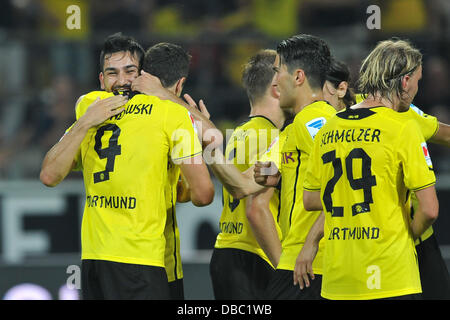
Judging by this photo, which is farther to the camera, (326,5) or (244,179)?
(326,5)

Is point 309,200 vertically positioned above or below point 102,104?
below

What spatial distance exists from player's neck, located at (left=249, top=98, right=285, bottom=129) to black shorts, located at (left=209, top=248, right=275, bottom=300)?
91 cm

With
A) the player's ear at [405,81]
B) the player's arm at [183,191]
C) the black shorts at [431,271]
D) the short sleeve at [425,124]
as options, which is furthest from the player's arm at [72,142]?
the black shorts at [431,271]

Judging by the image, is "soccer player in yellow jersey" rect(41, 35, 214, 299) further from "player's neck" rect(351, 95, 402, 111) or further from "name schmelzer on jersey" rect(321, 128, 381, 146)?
"player's neck" rect(351, 95, 402, 111)

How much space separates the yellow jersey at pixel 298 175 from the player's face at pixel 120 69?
975 millimetres

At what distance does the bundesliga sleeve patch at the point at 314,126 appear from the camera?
167 inches

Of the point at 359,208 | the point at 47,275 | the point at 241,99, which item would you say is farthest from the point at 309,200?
the point at 241,99

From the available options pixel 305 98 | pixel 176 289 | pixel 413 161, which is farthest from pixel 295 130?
pixel 176 289

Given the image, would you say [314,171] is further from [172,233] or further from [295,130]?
[172,233]

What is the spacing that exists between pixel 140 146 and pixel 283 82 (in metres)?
0.97

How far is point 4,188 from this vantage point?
804 cm

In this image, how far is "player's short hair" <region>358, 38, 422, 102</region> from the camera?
3.77m

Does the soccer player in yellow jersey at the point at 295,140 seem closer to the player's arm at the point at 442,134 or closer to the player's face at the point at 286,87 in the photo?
the player's face at the point at 286,87
